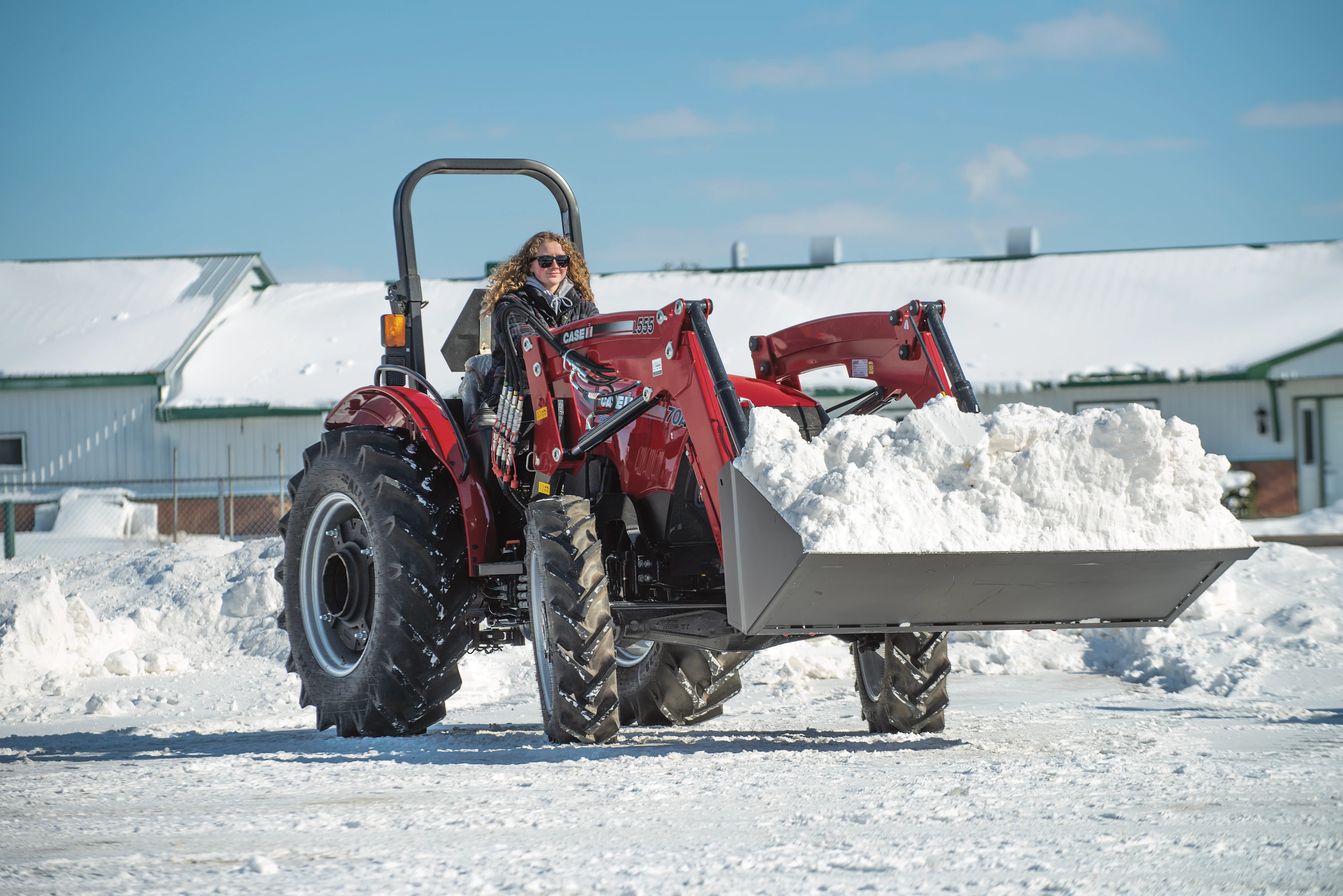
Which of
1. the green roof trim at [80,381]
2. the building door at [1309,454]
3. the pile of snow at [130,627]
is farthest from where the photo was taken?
the green roof trim at [80,381]

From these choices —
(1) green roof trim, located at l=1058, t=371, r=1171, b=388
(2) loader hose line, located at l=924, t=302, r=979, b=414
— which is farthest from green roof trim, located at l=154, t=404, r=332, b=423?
(2) loader hose line, located at l=924, t=302, r=979, b=414

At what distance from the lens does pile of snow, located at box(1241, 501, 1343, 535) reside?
743 inches

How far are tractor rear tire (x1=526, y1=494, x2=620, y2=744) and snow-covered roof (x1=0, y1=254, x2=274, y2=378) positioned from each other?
23664 mm

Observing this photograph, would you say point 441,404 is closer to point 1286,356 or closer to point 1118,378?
point 1118,378

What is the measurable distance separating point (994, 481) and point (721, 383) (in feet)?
3.48

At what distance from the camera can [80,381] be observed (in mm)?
27828

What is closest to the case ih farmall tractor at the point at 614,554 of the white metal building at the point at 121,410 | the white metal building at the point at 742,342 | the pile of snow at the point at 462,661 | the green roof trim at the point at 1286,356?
the pile of snow at the point at 462,661

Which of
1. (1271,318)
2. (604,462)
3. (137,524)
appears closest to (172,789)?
(604,462)

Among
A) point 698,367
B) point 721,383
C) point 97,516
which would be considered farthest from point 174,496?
point 721,383

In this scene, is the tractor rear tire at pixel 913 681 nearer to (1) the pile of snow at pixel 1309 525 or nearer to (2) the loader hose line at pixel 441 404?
(2) the loader hose line at pixel 441 404

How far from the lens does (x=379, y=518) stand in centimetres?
661

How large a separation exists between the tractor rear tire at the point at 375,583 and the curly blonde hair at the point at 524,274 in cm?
83

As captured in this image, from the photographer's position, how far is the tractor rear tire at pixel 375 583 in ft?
21.3

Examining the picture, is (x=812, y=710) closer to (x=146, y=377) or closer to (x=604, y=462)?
(x=604, y=462)
